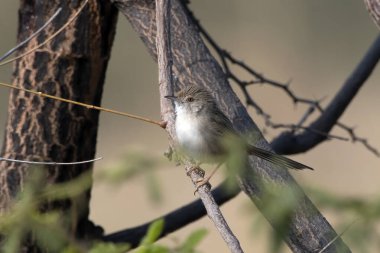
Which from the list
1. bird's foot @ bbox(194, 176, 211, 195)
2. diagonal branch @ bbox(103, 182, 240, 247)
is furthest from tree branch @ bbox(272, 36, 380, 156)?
bird's foot @ bbox(194, 176, 211, 195)

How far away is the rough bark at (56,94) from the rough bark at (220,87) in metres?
0.28

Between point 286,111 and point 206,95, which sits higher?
point 286,111

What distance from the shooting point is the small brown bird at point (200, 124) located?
151 inches

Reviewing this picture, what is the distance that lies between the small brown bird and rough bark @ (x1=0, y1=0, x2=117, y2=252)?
2.19ft

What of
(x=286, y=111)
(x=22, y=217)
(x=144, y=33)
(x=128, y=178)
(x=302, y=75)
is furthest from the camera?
(x=302, y=75)

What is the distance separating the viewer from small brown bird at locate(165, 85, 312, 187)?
3.83m

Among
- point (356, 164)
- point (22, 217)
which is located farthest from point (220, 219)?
point (356, 164)

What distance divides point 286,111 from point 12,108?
7.60m

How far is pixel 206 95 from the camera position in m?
4.00

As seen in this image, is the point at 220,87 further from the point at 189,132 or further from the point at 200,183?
the point at 200,183

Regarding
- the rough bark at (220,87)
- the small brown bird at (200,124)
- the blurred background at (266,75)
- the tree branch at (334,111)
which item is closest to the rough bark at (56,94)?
the rough bark at (220,87)

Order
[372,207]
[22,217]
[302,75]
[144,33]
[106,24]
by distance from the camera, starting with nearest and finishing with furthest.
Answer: [372,207]
[22,217]
[144,33]
[106,24]
[302,75]

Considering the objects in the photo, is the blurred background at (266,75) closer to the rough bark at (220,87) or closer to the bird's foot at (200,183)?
the rough bark at (220,87)

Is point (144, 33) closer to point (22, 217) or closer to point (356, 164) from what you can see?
point (22, 217)
